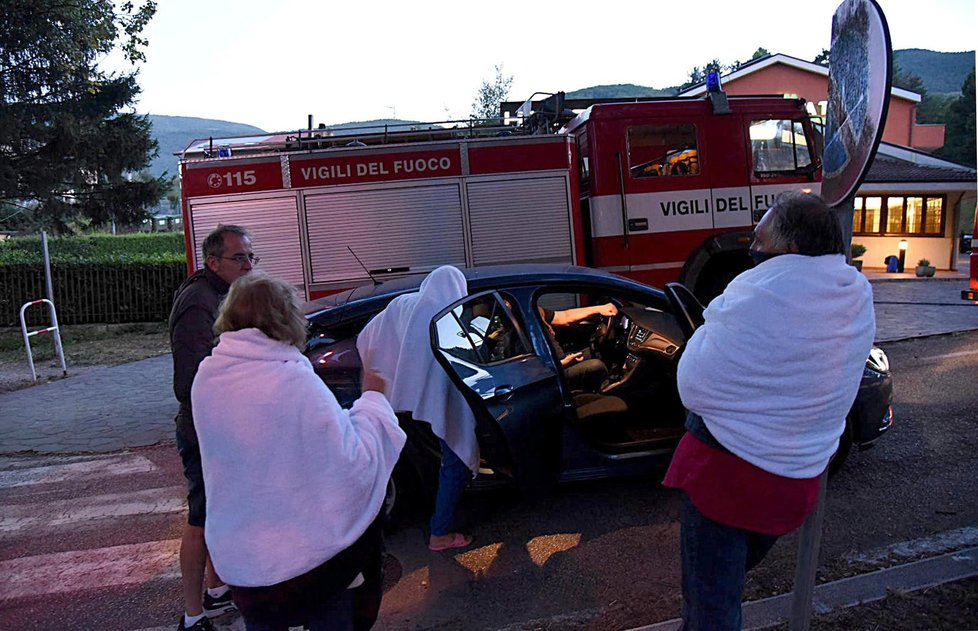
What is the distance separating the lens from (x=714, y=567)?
2.14 m

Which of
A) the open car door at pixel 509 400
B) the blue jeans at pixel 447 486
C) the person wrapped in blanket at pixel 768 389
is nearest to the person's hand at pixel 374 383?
the person wrapped in blanket at pixel 768 389

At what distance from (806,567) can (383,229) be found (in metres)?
6.02

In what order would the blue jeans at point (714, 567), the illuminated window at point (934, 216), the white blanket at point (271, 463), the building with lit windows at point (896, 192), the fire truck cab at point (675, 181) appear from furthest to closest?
the illuminated window at point (934, 216) < the building with lit windows at point (896, 192) < the fire truck cab at point (675, 181) < the blue jeans at point (714, 567) < the white blanket at point (271, 463)

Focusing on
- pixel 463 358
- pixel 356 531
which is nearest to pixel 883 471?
pixel 463 358

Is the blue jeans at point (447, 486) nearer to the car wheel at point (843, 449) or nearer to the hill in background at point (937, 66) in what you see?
the car wheel at point (843, 449)

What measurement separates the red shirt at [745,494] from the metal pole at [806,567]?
35cm

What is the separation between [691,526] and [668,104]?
22.5 ft

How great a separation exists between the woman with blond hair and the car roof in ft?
7.14

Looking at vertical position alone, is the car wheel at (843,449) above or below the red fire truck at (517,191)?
below

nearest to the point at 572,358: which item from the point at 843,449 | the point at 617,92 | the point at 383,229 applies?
the point at 843,449

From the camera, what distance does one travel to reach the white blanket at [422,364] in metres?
3.67

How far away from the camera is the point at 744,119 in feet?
27.3

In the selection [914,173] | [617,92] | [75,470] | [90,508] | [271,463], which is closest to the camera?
[271,463]

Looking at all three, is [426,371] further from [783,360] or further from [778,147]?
[778,147]
